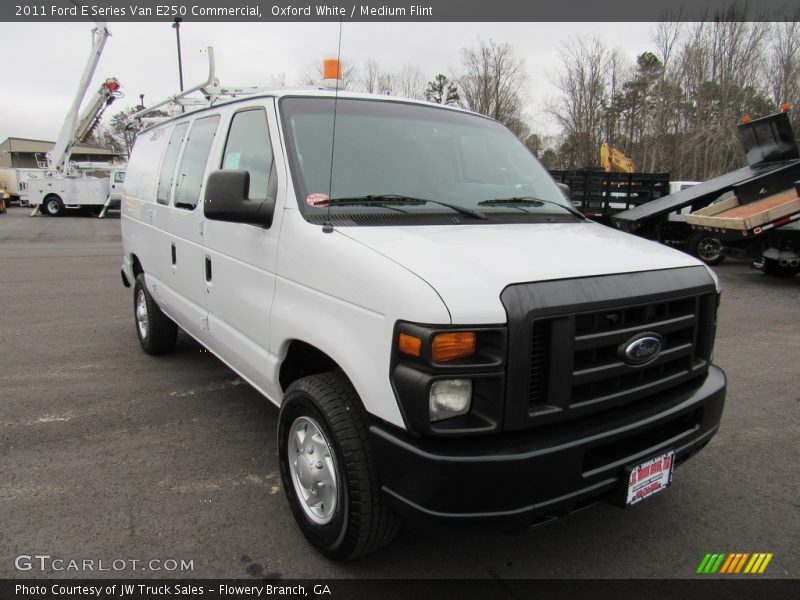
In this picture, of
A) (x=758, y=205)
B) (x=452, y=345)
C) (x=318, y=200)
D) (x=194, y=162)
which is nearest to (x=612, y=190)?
(x=758, y=205)

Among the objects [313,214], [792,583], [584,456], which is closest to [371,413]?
[584,456]

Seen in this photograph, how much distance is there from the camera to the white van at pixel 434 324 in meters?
2.02

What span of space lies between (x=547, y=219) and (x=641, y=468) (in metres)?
1.42

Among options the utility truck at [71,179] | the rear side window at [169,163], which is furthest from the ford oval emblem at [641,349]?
the utility truck at [71,179]

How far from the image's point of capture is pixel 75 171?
91.4ft

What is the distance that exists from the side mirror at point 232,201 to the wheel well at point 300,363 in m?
0.67

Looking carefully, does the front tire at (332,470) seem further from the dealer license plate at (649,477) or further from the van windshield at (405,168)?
the dealer license plate at (649,477)

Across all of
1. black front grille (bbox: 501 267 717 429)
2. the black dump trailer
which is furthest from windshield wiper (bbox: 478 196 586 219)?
the black dump trailer

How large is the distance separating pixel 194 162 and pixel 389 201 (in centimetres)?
190

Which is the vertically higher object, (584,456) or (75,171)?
(75,171)

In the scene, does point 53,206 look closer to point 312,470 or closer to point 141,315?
point 141,315

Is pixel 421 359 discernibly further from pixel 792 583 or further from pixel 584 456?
pixel 792 583

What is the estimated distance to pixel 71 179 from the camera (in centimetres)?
2709

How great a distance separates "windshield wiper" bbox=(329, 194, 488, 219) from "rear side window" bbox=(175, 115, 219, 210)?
1489mm
